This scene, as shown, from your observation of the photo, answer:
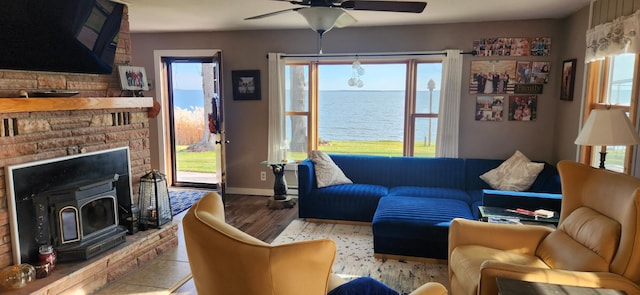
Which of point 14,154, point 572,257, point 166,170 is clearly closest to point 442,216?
point 572,257

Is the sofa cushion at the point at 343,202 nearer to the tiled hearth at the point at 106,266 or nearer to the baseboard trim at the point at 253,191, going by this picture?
the baseboard trim at the point at 253,191

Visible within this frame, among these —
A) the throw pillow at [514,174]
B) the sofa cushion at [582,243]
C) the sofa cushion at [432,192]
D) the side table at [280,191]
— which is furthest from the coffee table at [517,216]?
the side table at [280,191]

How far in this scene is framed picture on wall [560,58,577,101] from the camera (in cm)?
404

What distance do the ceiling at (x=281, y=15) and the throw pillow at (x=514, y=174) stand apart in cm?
155

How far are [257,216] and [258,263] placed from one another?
345 centimetres

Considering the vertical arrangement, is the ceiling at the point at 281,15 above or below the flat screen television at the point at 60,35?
above

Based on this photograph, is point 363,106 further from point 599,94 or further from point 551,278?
point 551,278

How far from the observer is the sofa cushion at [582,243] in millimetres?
2014

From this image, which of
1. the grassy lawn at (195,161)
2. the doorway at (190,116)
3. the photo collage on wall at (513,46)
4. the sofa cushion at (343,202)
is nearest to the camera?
the sofa cushion at (343,202)

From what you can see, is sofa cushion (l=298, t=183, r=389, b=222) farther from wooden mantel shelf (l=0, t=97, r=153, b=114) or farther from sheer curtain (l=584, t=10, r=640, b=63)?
sheer curtain (l=584, t=10, r=640, b=63)

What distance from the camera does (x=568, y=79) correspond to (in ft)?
13.6

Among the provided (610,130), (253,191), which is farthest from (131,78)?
(610,130)

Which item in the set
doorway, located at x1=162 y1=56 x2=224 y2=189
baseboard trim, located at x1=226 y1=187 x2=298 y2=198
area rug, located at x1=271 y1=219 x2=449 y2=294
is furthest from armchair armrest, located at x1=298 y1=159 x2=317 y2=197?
doorway, located at x1=162 y1=56 x2=224 y2=189

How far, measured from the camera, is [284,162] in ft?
16.5
